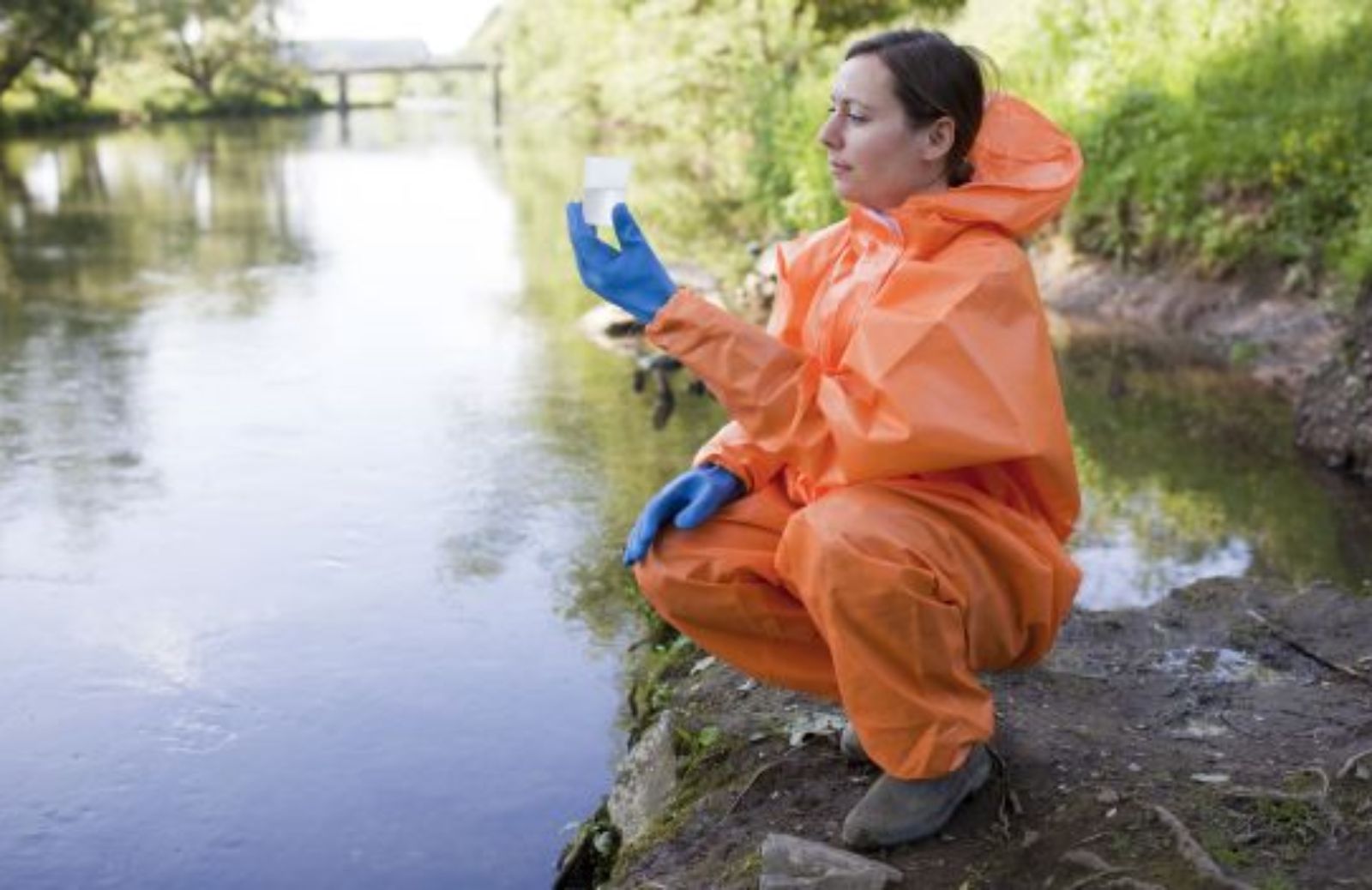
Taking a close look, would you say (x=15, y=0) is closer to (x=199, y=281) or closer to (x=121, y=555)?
(x=199, y=281)

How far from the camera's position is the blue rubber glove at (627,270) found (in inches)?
108

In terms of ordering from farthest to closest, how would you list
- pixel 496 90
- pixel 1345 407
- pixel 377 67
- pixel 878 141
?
1. pixel 377 67
2. pixel 496 90
3. pixel 1345 407
4. pixel 878 141

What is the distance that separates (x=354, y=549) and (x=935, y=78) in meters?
4.08

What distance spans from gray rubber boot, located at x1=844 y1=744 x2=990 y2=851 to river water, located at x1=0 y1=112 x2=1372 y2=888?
4.22 ft

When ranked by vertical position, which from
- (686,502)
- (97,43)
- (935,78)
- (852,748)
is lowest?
(97,43)

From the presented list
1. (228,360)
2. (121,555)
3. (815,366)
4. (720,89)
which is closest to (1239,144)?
(228,360)

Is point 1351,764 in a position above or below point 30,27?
above

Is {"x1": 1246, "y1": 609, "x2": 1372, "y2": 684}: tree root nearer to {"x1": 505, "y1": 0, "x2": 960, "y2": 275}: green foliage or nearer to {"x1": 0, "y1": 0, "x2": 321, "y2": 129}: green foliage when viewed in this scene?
{"x1": 505, "y1": 0, "x2": 960, "y2": 275}: green foliage

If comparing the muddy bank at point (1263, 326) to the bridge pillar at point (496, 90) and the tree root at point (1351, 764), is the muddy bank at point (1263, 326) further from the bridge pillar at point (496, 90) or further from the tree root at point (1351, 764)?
the bridge pillar at point (496, 90)

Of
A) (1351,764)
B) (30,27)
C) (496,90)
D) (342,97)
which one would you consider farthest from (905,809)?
(342,97)

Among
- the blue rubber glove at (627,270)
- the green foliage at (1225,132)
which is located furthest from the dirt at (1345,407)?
the blue rubber glove at (627,270)

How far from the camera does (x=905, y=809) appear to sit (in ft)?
9.58

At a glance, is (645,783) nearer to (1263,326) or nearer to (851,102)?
(851,102)

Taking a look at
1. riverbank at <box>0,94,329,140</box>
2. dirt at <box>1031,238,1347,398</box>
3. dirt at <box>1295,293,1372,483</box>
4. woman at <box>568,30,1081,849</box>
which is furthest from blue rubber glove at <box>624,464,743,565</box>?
riverbank at <box>0,94,329,140</box>
